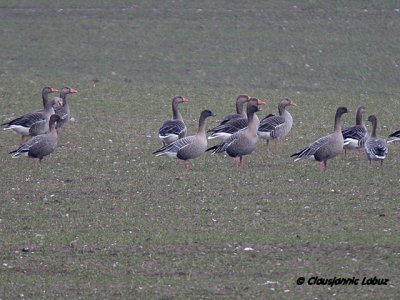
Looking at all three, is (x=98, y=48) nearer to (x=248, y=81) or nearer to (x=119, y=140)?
(x=248, y=81)

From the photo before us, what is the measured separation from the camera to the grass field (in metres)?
10.1

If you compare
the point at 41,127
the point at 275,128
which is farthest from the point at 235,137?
the point at 41,127

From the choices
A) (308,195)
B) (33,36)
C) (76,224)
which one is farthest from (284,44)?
(76,224)

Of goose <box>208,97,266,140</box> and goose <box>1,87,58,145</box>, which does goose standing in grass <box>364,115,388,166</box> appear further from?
goose <box>1,87,58,145</box>

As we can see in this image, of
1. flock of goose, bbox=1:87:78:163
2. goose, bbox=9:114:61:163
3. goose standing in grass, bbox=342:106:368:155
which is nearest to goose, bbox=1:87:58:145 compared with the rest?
flock of goose, bbox=1:87:78:163

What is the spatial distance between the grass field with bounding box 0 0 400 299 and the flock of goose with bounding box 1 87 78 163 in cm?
31

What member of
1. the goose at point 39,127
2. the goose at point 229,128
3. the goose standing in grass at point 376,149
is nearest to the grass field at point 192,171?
the goose standing in grass at point 376,149

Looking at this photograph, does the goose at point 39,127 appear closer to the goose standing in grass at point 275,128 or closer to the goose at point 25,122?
the goose at point 25,122

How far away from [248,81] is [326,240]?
1642 cm

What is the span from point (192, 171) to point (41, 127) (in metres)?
3.97

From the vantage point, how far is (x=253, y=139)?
16312 mm

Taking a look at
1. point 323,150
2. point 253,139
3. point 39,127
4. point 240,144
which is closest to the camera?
point 323,150

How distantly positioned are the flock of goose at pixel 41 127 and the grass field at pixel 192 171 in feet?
1.01

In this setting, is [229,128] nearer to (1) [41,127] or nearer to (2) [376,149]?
(2) [376,149]
